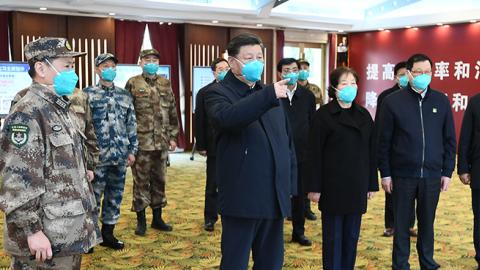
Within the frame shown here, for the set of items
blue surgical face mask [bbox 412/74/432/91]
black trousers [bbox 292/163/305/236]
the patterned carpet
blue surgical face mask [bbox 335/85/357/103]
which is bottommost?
the patterned carpet

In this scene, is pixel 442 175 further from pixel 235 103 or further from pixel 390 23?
pixel 390 23

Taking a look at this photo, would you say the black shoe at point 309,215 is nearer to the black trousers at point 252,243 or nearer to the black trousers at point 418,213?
the black trousers at point 418,213

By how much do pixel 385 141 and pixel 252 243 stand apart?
1420 millimetres

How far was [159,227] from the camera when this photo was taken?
5059 millimetres

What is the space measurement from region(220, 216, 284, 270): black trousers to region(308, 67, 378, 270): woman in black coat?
792 millimetres

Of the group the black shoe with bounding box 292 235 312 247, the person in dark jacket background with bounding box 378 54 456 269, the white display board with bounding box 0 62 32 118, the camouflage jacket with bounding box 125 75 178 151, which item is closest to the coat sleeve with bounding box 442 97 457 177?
the person in dark jacket background with bounding box 378 54 456 269

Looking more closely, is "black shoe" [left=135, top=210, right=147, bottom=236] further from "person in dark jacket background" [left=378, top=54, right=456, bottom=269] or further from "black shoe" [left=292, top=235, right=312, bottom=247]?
"person in dark jacket background" [left=378, top=54, right=456, bottom=269]

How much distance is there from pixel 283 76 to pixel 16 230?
286 centimetres

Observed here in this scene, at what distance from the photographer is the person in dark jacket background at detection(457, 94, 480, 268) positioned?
378cm

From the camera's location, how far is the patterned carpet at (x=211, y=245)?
409cm

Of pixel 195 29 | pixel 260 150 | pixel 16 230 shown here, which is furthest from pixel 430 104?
pixel 195 29

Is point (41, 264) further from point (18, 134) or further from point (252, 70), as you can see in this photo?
point (252, 70)

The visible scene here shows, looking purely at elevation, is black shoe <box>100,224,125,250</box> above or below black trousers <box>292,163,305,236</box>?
below

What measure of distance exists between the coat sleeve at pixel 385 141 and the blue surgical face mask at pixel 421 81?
0.76 feet
